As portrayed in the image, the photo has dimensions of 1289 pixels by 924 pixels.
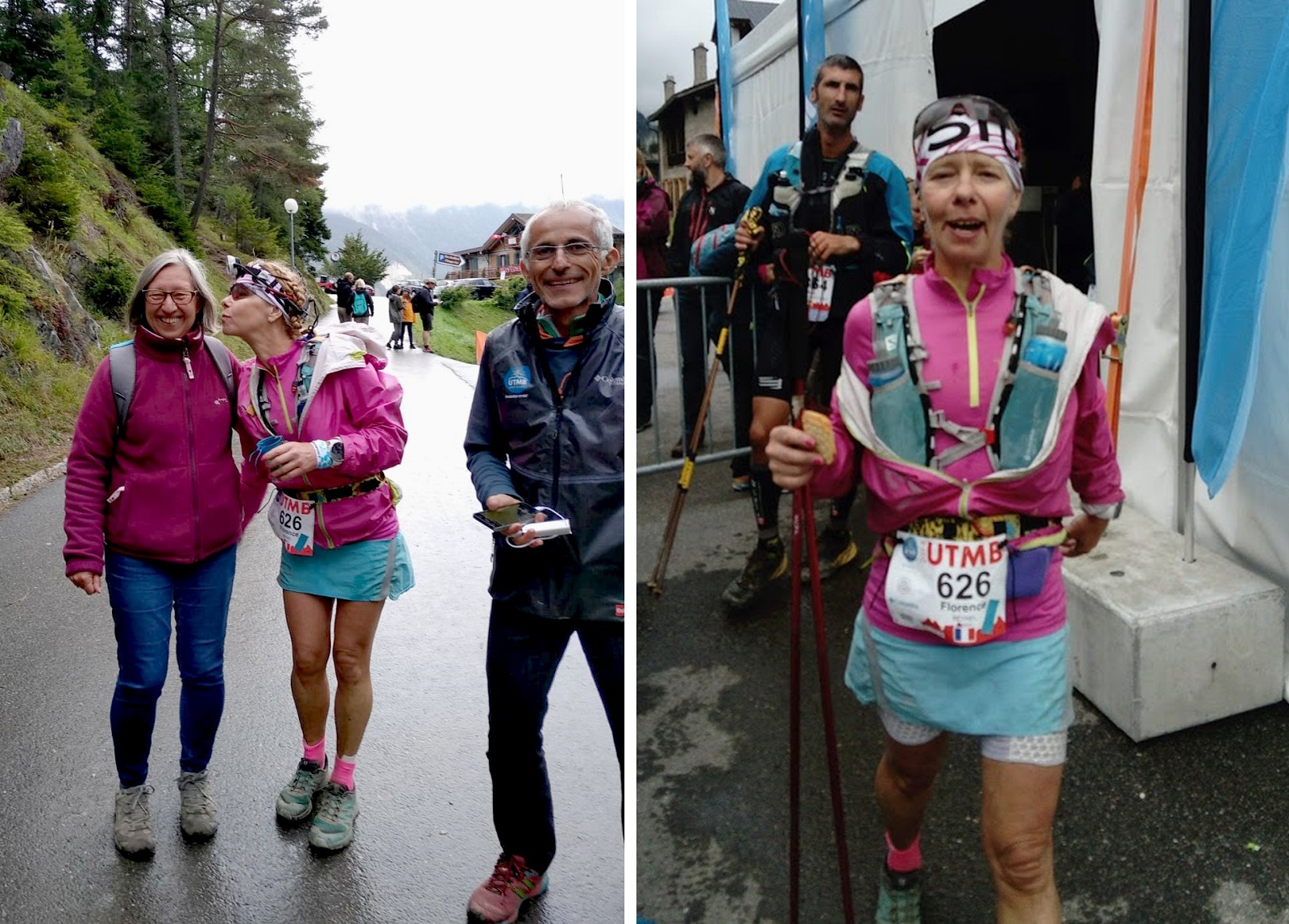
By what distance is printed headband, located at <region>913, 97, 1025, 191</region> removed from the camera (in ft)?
3.70

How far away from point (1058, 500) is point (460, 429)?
1.79m

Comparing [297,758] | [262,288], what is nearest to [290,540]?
[262,288]

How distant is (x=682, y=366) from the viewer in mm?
2584

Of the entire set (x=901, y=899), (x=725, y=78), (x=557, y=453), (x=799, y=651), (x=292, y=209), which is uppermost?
(x=725, y=78)

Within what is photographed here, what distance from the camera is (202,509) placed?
2.11 m

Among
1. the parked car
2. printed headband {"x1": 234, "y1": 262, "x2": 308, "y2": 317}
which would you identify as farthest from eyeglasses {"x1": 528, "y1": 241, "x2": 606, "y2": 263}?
printed headband {"x1": 234, "y1": 262, "x2": 308, "y2": 317}

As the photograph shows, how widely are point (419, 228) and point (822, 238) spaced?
2.77 ft

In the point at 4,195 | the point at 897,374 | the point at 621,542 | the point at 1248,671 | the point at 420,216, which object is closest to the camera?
the point at 897,374

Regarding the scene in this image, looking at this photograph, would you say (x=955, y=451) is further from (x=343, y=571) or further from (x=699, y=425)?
(x=343, y=571)

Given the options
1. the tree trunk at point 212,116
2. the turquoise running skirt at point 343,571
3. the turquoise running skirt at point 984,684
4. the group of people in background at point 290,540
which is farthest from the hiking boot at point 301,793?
the turquoise running skirt at point 984,684

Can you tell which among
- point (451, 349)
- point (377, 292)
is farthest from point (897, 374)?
point (377, 292)

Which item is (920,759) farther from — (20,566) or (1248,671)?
(20,566)

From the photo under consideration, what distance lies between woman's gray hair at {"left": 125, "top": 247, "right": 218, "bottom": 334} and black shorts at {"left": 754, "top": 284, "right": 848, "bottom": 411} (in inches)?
47.9

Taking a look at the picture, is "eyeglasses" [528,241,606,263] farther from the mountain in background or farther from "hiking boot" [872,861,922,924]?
"hiking boot" [872,861,922,924]
